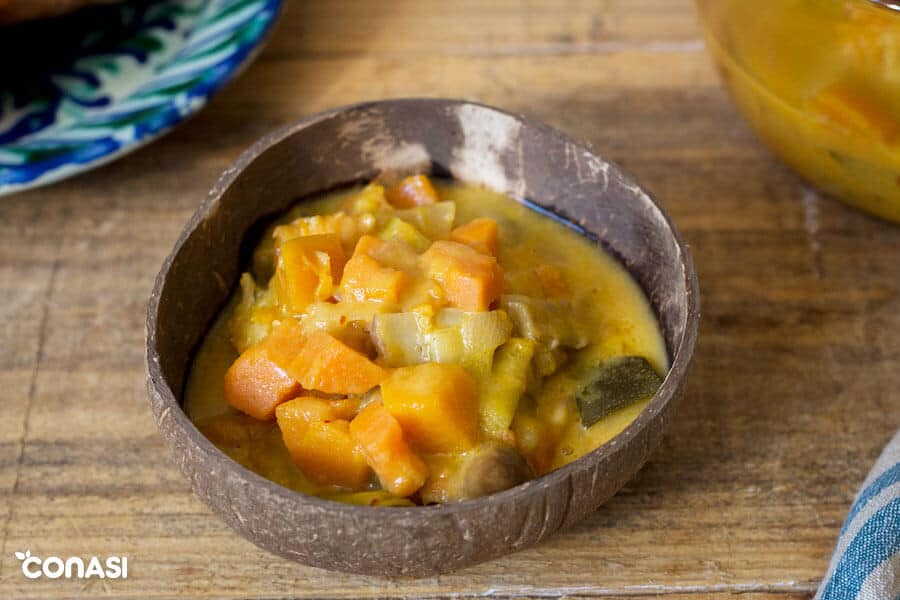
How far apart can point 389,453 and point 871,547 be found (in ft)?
Answer: 2.33

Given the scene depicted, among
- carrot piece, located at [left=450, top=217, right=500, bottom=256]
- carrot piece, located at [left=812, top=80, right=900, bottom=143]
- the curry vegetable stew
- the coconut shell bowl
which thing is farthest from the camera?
carrot piece, located at [left=812, top=80, right=900, bottom=143]

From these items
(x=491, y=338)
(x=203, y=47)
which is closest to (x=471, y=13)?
(x=203, y=47)

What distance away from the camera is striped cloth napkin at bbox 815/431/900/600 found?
144cm

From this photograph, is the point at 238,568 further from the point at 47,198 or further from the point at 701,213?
the point at 701,213

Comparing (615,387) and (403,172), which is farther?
(403,172)

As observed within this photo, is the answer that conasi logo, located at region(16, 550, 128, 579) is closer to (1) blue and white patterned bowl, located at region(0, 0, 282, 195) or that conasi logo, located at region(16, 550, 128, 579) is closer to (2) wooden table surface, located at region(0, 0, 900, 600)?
(2) wooden table surface, located at region(0, 0, 900, 600)

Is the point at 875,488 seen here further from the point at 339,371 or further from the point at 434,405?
the point at 339,371

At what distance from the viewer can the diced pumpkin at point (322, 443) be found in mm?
1449

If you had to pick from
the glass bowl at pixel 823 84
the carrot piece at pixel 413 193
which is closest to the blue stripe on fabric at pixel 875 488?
the glass bowl at pixel 823 84

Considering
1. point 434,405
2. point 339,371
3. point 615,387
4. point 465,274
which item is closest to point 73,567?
point 339,371

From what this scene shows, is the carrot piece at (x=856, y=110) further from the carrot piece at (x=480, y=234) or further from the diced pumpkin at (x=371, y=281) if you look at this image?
the diced pumpkin at (x=371, y=281)

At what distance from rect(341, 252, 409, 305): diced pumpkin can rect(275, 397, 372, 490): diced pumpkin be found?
6.8 inches

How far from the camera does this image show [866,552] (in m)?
1.48

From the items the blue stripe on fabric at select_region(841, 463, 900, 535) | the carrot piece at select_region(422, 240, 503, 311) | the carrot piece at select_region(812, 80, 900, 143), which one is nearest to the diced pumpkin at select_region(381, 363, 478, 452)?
the carrot piece at select_region(422, 240, 503, 311)
